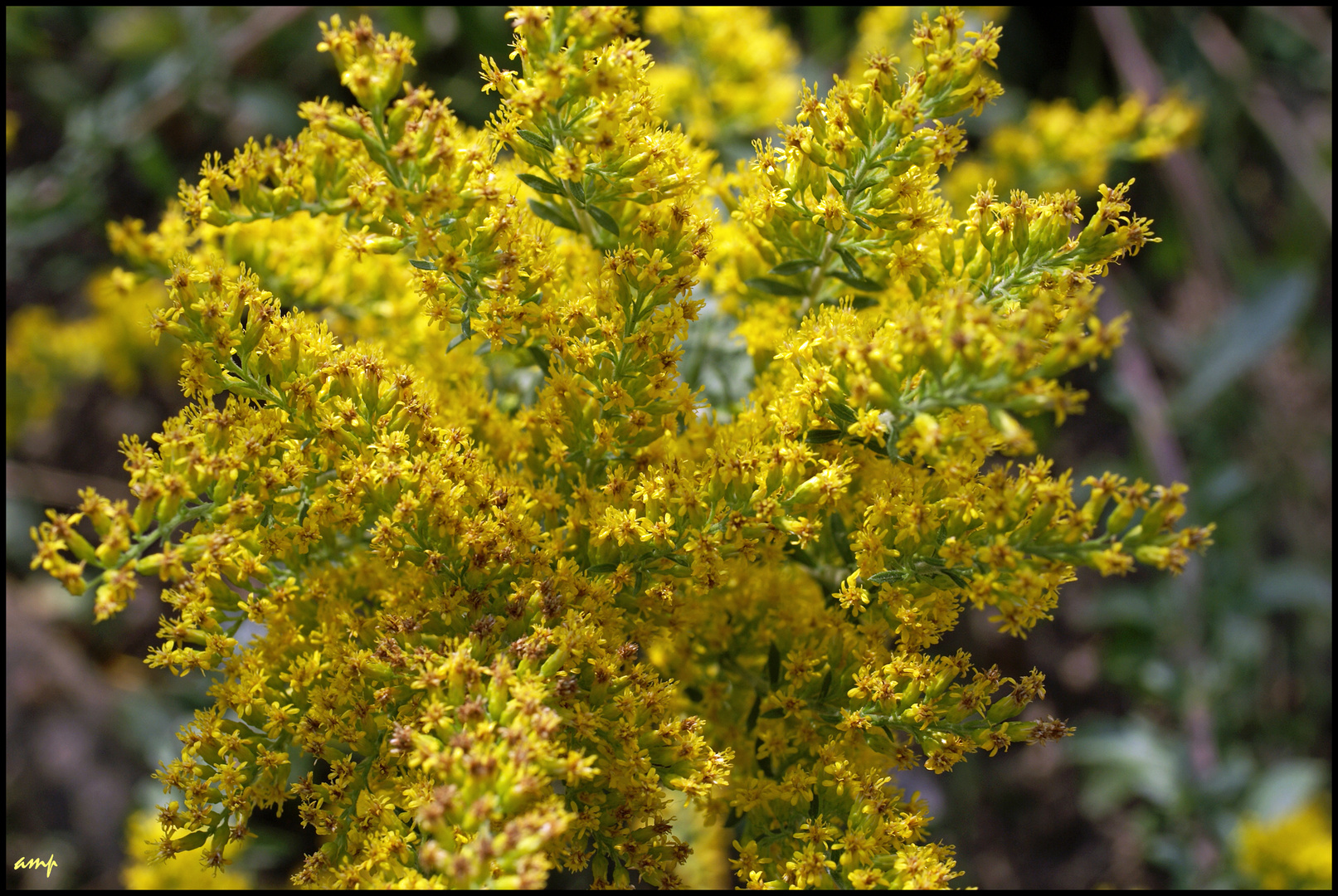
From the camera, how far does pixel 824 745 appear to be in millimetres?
2082

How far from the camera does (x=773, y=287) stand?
7.61ft

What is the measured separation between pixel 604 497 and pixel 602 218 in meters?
0.63

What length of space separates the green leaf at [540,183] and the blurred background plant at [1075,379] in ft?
5.81

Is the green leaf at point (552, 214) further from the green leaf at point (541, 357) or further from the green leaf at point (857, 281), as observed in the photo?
the green leaf at point (857, 281)

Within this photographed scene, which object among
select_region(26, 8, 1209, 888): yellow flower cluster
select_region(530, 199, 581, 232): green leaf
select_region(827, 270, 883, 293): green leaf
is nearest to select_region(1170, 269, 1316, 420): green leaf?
select_region(26, 8, 1209, 888): yellow flower cluster

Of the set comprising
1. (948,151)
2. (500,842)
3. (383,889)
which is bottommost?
(383,889)

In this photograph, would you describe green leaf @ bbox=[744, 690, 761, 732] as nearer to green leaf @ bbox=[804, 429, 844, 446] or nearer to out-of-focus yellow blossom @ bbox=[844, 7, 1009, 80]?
green leaf @ bbox=[804, 429, 844, 446]

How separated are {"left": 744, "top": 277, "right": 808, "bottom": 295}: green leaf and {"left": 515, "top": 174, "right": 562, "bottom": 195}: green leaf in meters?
0.54

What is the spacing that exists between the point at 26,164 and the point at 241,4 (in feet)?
7.28

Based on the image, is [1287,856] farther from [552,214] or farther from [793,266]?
[552,214]

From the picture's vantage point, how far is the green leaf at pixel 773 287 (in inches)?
91.2

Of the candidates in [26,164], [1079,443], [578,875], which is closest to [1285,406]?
[1079,443]

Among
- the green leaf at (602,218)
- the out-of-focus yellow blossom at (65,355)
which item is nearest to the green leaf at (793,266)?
the green leaf at (602,218)

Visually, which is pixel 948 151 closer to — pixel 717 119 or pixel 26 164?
pixel 717 119
